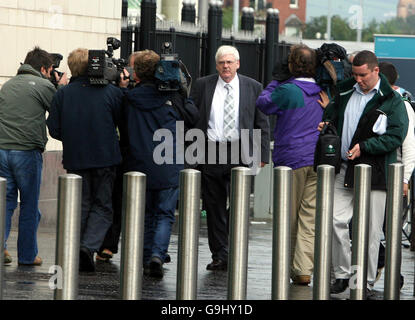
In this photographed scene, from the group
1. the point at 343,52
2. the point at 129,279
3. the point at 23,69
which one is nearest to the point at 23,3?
the point at 23,69

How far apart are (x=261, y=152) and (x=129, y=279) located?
13.7 ft

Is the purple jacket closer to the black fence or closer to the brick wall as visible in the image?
the black fence

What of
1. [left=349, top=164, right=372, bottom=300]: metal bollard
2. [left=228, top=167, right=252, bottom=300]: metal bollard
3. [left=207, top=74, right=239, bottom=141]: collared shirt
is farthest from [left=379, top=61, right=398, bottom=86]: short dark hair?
[left=228, top=167, right=252, bottom=300]: metal bollard

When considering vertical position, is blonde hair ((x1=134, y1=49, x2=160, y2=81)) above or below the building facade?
below

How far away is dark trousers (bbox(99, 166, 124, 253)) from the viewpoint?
416 inches

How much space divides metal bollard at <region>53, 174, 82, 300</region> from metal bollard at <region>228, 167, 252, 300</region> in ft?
3.11

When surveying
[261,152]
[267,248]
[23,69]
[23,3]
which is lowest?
[267,248]

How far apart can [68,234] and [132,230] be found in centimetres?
42

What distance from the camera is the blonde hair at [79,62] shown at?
32.8ft

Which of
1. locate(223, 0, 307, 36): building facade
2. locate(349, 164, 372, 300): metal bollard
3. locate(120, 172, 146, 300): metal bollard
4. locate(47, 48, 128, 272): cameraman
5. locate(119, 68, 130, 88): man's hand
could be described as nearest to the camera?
locate(120, 172, 146, 300): metal bollard

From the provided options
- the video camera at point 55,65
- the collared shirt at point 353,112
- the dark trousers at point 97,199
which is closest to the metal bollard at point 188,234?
the collared shirt at point 353,112

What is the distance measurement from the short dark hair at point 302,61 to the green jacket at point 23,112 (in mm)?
2086

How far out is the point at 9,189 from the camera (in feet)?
32.8
